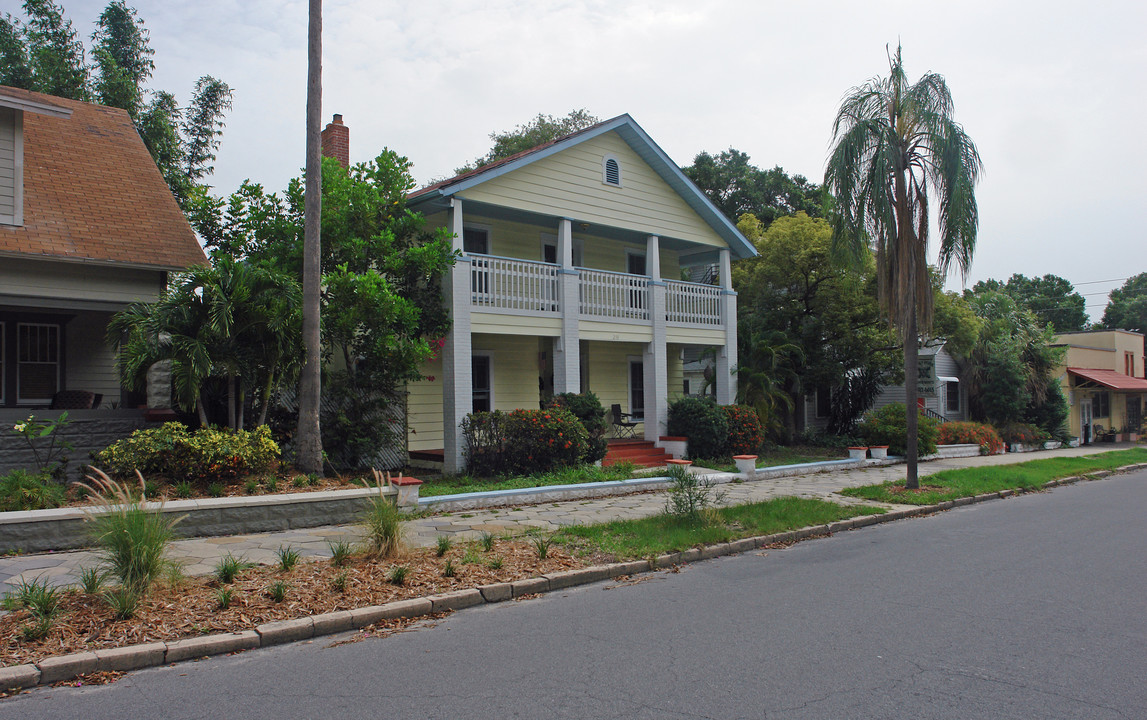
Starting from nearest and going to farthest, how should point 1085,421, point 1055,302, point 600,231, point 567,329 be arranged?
1. point 567,329
2. point 600,231
3. point 1085,421
4. point 1055,302

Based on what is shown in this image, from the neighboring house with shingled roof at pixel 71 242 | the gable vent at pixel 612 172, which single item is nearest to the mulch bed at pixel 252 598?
the neighboring house with shingled roof at pixel 71 242

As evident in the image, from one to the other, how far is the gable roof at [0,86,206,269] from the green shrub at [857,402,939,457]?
1683 cm

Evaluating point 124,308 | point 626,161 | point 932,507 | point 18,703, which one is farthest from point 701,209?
point 18,703

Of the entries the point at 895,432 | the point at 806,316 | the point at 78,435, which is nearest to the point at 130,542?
the point at 78,435

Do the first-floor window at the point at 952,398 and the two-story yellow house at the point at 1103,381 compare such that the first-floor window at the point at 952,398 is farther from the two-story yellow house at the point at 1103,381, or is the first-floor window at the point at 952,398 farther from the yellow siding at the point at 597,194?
the yellow siding at the point at 597,194

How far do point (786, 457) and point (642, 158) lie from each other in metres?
8.27

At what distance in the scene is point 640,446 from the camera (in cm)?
1814

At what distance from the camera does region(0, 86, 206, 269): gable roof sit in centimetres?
1216

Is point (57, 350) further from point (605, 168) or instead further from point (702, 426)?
point (702, 426)

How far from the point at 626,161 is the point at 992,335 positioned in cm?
1798

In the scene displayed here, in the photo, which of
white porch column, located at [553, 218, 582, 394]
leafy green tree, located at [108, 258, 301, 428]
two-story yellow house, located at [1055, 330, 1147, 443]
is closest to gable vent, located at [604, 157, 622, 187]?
white porch column, located at [553, 218, 582, 394]

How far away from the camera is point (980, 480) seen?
52.1 ft

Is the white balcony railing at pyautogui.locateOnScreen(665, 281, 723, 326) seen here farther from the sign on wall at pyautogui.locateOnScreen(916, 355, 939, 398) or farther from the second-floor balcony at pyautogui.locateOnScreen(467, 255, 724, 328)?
the sign on wall at pyautogui.locateOnScreen(916, 355, 939, 398)

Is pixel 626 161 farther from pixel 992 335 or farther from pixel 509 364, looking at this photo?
pixel 992 335
